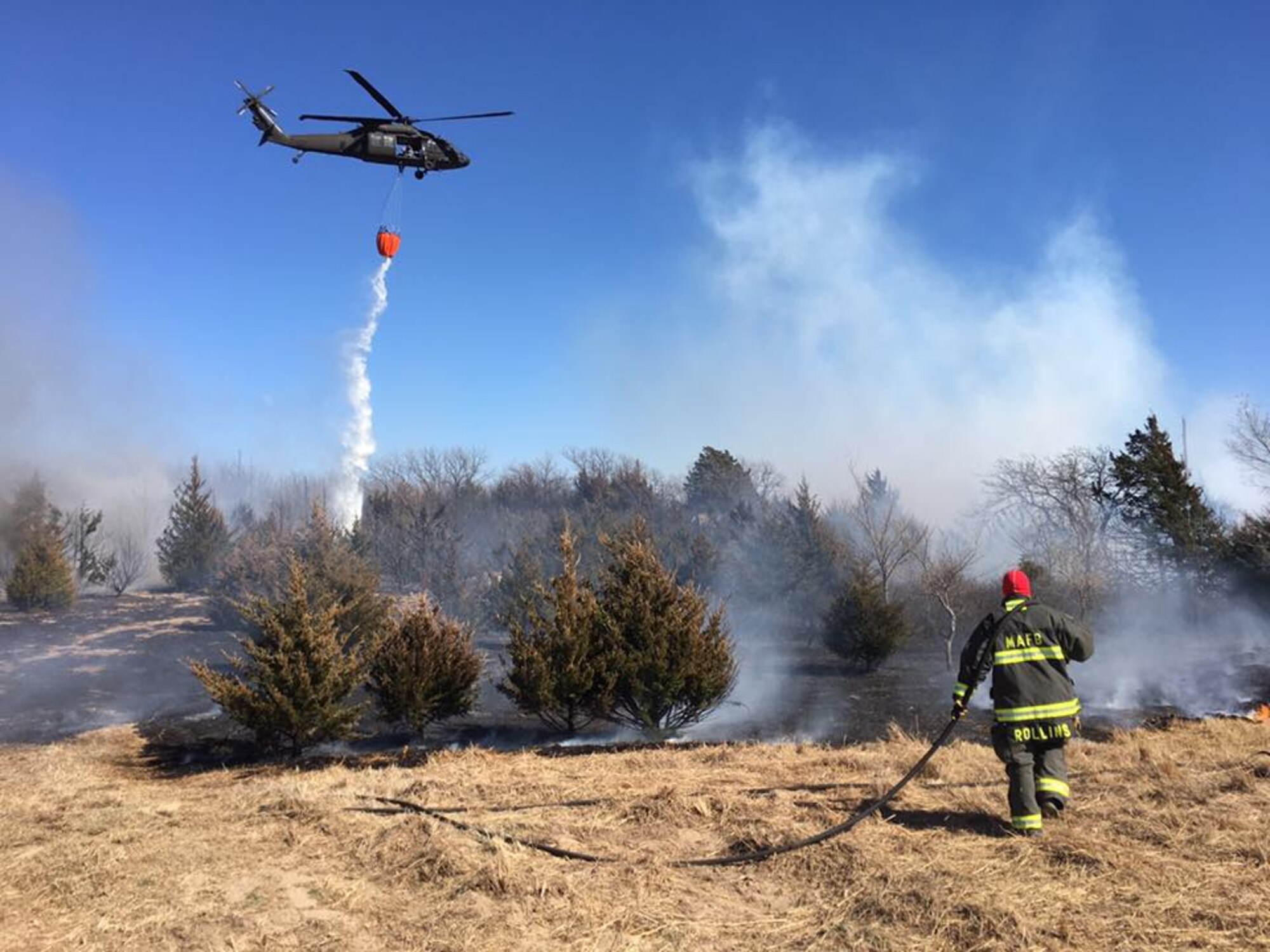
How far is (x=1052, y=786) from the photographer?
4.82 m

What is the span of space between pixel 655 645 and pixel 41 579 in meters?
22.6

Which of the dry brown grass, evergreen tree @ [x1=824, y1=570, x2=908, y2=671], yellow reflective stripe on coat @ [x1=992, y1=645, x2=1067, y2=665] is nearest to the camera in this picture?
the dry brown grass

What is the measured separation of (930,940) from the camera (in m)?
3.40

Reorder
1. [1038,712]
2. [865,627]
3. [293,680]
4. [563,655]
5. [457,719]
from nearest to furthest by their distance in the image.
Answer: [1038,712], [293,680], [563,655], [457,719], [865,627]

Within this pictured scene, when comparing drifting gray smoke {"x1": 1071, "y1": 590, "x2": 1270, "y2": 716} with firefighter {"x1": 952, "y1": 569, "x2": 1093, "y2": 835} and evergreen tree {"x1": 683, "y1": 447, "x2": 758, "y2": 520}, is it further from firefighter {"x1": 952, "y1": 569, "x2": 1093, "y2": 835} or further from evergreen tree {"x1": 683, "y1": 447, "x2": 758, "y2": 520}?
evergreen tree {"x1": 683, "y1": 447, "x2": 758, "y2": 520}

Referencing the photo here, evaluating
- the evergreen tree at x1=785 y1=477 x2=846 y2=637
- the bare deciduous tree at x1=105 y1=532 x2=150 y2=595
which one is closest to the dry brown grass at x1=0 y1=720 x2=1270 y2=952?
the evergreen tree at x1=785 y1=477 x2=846 y2=637

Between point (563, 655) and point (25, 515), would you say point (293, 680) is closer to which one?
point (563, 655)

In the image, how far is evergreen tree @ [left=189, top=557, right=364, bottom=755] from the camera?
9.59 meters

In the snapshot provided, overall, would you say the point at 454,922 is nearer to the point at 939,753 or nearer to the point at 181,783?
the point at 939,753

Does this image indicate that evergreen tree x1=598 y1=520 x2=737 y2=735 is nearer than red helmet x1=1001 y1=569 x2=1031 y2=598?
No

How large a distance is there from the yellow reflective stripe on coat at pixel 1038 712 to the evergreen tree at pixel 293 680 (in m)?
7.75

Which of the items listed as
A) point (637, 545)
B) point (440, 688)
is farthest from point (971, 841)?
point (440, 688)

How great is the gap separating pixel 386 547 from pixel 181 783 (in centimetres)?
2079

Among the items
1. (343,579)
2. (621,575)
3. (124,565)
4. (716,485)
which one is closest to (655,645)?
(621,575)
